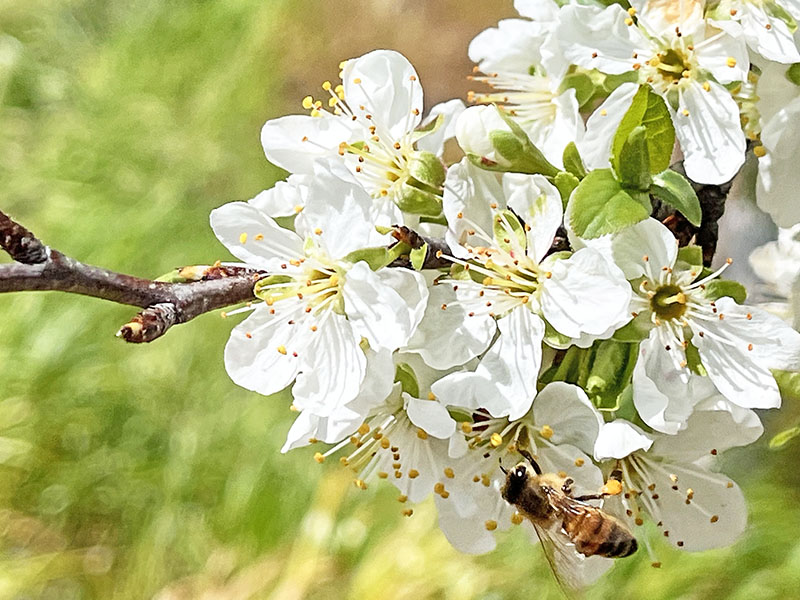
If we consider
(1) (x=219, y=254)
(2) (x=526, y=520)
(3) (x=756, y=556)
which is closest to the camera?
(2) (x=526, y=520)

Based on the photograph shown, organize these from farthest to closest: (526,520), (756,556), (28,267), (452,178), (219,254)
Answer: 1. (219,254)
2. (756,556)
3. (526,520)
4. (452,178)
5. (28,267)

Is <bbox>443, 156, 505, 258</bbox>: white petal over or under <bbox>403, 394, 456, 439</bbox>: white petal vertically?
over

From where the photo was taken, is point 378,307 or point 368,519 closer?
point 378,307

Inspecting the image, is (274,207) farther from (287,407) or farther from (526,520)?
(287,407)

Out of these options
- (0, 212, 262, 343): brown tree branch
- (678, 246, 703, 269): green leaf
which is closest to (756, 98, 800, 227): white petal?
(678, 246, 703, 269): green leaf

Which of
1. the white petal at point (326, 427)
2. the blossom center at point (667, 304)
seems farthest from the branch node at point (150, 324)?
the blossom center at point (667, 304)

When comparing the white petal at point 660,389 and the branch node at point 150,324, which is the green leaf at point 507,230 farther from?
the branch node at point 150,324

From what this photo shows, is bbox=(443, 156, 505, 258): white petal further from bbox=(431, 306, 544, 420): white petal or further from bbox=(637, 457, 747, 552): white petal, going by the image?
bbox=(637, 457, 747, 552): white petal

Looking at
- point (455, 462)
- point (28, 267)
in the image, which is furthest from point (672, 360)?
point (28, 267)
